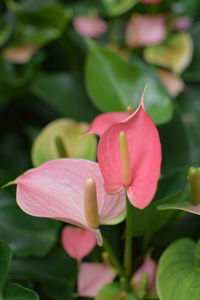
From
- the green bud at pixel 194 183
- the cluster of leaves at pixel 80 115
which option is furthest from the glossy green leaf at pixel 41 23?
the green bud at pixel 194 183

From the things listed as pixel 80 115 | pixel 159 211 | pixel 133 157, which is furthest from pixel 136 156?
pixel 80 115

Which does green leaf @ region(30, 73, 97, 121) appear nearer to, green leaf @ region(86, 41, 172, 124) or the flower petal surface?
green leaf @ region(86, 41, 172, 124)

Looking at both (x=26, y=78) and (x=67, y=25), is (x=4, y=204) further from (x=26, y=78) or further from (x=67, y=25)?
(x=67, y=25)

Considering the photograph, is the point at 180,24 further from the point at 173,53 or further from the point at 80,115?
the point at 80,115

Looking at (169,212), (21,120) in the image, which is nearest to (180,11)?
(21,120)

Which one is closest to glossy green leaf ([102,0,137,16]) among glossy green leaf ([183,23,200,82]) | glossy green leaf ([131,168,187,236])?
Result: glossy green leaf ([183,23,200,82])
